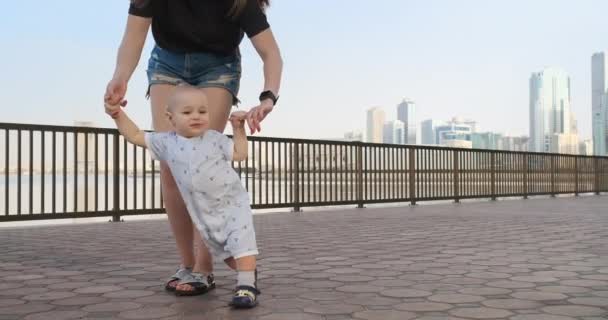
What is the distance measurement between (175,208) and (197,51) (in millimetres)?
717

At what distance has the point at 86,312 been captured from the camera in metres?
2.23

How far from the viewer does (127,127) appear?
7.94 feet

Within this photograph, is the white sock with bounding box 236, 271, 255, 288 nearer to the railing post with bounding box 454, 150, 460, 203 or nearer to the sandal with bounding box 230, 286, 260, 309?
the sandal with bounding box 230, 286, 260, 309

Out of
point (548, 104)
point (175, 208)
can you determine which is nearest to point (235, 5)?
point (175, 208)

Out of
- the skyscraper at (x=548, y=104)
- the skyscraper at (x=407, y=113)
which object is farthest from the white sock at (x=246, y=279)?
the skyscraper at (x=548, y=104)

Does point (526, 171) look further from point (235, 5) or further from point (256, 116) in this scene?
point (256, 116)

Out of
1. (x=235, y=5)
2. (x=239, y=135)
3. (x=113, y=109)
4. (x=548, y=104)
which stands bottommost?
(x=239, y=135)

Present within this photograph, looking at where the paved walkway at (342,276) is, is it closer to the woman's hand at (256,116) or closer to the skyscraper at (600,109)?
the woman's hand at (256,116)

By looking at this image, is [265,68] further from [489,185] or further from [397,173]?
[489,185]

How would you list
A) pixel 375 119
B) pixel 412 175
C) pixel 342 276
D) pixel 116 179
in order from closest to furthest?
1. pixel 342 276
2. pixel 116 179
3. pixel 412 175
4. pixel 375 119

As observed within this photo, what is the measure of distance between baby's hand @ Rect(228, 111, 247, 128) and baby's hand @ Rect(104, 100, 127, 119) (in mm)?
467

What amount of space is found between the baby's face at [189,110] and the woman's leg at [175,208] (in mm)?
279

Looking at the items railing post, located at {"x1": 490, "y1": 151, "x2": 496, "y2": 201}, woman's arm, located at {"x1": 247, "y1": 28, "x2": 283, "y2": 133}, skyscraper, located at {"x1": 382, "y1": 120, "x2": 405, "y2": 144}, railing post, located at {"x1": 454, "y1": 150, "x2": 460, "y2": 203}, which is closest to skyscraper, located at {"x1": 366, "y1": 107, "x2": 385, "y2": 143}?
skyscraper, located at {"x1": 382, "y1": 120, "x2": 405, "y2": 144}

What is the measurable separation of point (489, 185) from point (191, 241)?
1146cm
